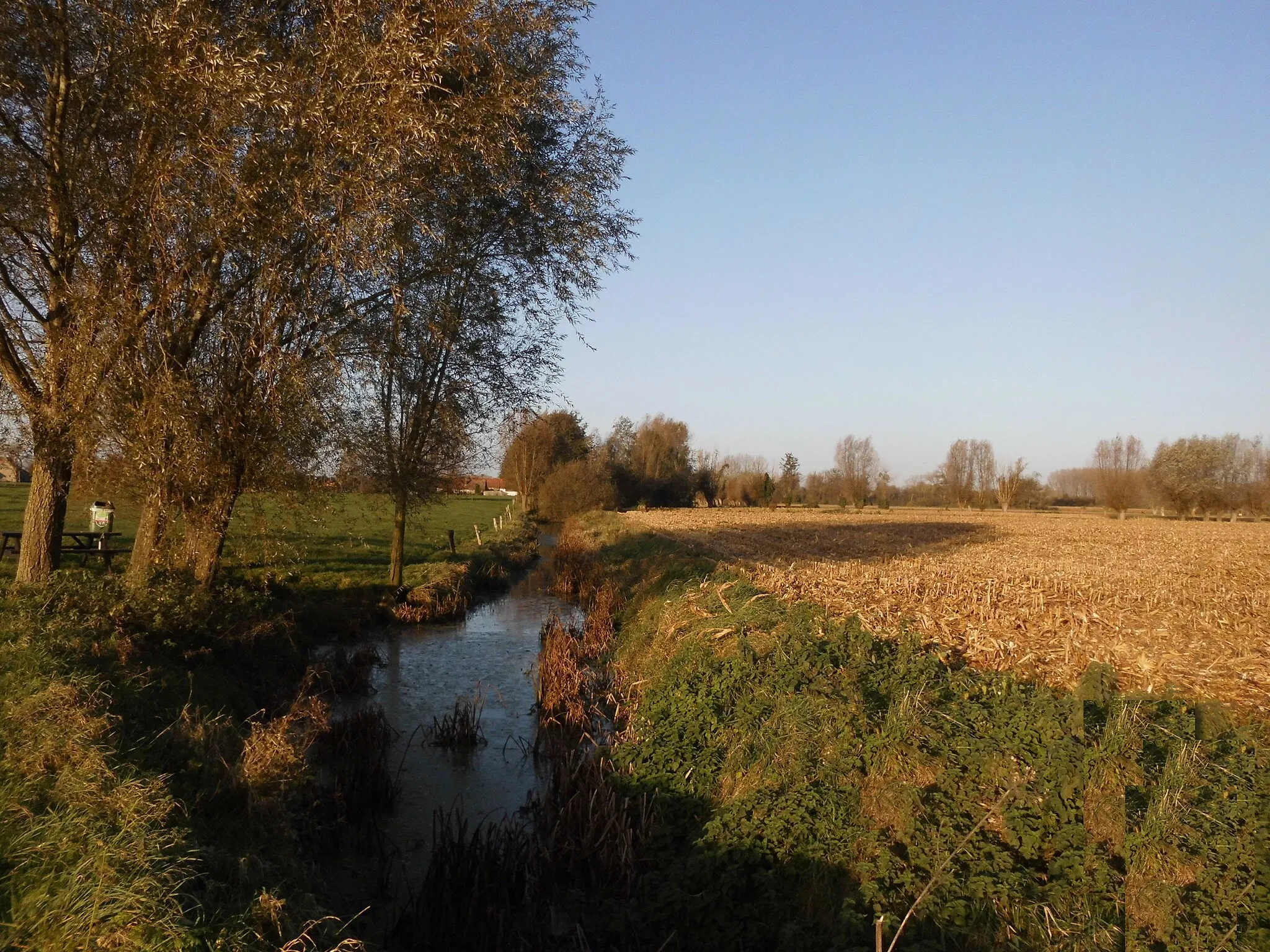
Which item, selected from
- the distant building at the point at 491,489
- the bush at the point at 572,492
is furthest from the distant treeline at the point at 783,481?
the distant building at the point at 491,489

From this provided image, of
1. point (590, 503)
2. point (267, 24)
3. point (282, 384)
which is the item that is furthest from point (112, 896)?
point (590, 503)

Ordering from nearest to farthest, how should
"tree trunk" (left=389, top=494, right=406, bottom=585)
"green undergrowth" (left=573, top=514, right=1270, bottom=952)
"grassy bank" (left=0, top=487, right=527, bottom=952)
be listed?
"grassy bank" (left=0, top=487, right=527, bottom=952) → "green undergrowth" (left=573, top=514, right=1270, bottom=952) → "tree trunk" (left=389, top=494, right=406, bottom=585)

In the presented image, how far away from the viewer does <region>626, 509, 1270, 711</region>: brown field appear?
8352 millimetres

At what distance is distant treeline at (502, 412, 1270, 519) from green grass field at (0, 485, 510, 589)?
50.4 ft

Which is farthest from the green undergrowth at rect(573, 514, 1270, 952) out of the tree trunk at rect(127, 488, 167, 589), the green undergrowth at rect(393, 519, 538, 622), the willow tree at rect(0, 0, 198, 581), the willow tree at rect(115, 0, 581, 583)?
the green undergrowth at rect(393, 519, 538, 622)

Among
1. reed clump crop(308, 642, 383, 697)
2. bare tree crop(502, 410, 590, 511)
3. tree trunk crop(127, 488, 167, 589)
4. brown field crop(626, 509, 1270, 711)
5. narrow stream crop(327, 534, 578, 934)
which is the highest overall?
bare tree crop(502, 410, 590, 511)

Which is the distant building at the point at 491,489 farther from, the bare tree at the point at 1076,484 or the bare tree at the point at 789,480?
the bare tree at the point at 1076,484

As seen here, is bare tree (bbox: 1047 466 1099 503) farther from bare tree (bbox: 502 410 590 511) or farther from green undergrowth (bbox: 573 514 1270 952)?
green undergrowth (bbox: 573 514 1270 952)

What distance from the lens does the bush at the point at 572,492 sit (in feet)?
169

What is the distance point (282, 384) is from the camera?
32.1 feet

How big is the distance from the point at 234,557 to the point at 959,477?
299 feet

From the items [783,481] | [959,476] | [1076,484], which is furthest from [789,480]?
[1076,484]

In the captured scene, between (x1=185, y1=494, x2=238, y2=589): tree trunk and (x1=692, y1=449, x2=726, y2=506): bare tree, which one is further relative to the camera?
(x1=692, y1=449, x2=726, y2=506): bare tree

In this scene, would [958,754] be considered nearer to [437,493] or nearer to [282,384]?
[282,384]
